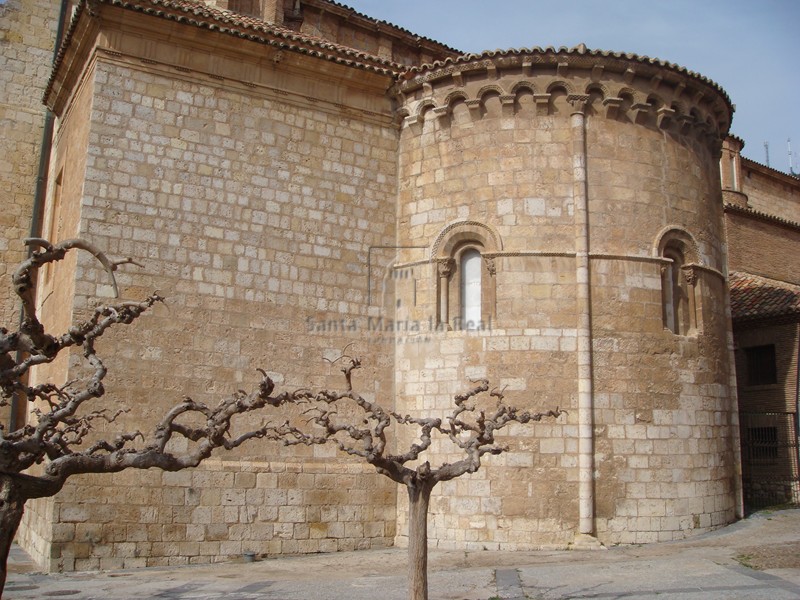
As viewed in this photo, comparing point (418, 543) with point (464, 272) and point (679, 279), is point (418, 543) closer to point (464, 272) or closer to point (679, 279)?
point (464, 272)

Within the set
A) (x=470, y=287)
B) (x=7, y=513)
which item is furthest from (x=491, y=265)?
(x=7, y=513)

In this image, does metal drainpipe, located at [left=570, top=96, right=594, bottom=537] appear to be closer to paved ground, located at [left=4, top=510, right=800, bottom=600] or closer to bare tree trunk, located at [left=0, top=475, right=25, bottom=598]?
paved ground, located at [left=4, top=510, right=800, bottom=600]

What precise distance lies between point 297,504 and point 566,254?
18.4 ft

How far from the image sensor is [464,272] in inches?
529

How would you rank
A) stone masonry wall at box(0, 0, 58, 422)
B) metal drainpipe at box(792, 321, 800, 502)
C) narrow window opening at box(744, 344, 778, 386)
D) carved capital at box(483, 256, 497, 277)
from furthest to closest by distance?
narrow window opening at box(744, 344, 778, 386) < metal drainpipe at box(792, 321, 800, 502) < stone masonry wall at box(0, 0, 58, 422) < carved capital at box(483, 256, 497, 277)

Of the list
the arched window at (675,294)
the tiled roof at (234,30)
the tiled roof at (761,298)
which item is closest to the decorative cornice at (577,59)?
the tiled roof at (234,30)

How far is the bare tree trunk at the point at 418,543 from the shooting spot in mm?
7500

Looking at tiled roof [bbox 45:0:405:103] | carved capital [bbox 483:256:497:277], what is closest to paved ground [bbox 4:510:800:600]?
carved capital [bbox 483:256:497:277]

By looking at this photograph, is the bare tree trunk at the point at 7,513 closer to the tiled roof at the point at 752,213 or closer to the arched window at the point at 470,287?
the arched window at the point at 470,287

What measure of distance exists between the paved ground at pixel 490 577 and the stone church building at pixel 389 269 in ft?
1.93

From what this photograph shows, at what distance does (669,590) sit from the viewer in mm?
8820

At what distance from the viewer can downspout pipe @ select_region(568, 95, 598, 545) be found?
39.3 feet

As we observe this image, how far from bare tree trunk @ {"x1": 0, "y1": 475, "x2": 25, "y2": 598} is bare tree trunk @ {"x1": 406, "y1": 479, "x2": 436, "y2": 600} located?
133 inches

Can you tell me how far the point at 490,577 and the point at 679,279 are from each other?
6.47 m
